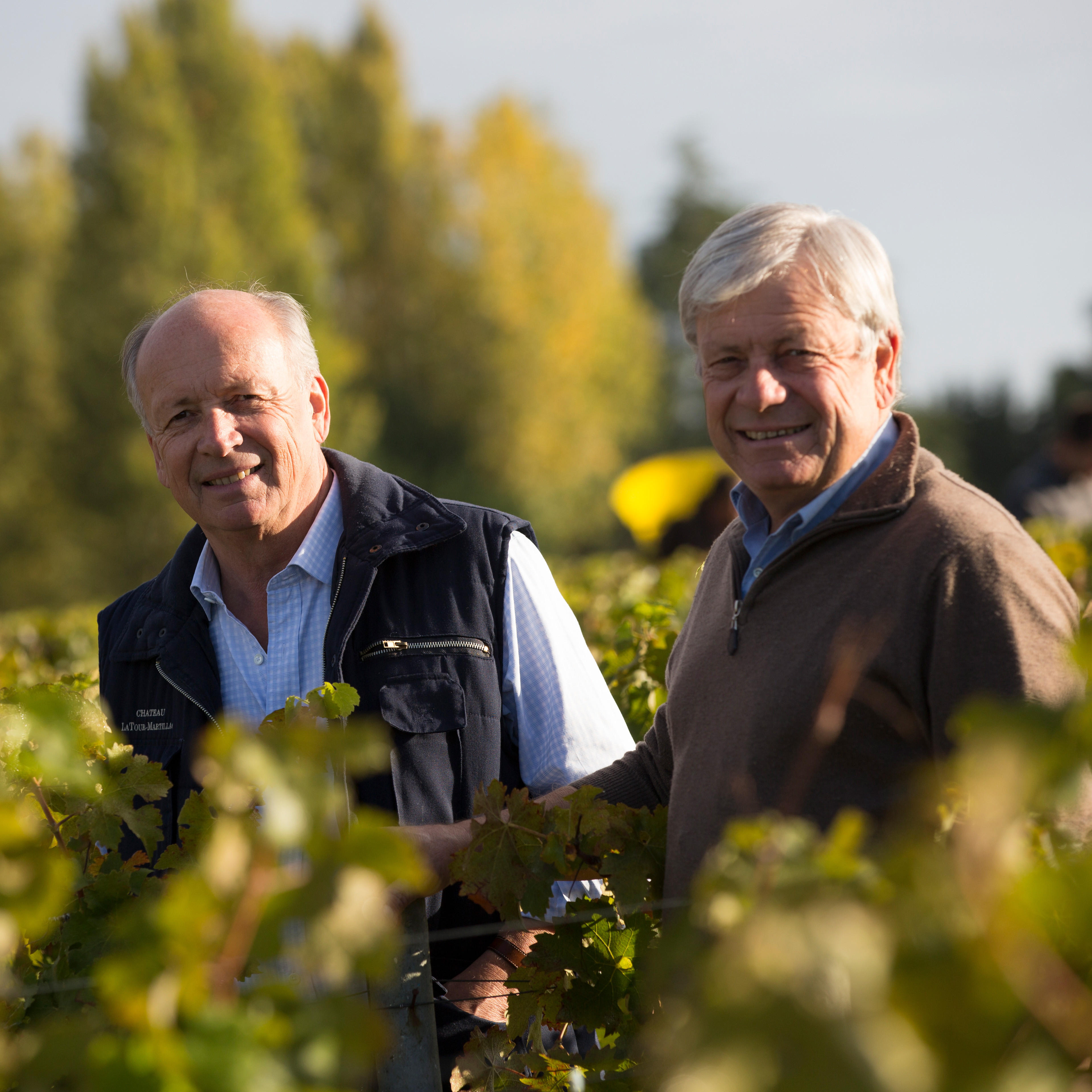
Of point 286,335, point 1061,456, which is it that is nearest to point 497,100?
point 1061,456

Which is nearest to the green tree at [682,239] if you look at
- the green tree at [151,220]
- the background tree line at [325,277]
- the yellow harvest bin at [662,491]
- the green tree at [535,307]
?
the background tree line at [325,277]

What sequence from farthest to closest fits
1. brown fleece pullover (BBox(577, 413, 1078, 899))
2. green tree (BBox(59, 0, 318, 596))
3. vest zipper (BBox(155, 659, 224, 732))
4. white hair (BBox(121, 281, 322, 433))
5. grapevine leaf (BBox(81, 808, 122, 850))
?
green tree (BBox(59, 0, 318, 596)), white hair (BBox(121, 281, 322, 433)), vest zipper (BBox(155, 659, 224, 732)), grapevine leaf (BBox(81, 808, 122, 850)), brown fleece pullover (BBox(577, 413, 1078, 899))

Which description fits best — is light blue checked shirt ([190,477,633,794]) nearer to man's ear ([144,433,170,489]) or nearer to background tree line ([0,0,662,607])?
man's ear ([144,433,170,489])

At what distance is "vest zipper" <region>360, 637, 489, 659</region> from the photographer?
8.59ft

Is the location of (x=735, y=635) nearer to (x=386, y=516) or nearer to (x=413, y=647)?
(x=413, y=647)

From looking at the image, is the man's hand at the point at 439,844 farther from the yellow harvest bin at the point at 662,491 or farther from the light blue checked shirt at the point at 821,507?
the yellow harvest bin at the point at 662,491

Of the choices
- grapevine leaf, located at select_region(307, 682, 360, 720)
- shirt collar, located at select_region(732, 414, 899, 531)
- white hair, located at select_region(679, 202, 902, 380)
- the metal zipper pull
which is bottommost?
grapevine leaf, located at select_region(307, 682, 360, 720)

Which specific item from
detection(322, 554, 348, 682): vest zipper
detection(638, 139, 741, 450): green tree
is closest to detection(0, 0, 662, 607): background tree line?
detection(638, 139, 741, 450): green tree

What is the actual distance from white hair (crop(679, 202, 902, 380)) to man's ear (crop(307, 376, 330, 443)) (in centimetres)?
119

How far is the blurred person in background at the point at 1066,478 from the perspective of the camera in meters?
7.52

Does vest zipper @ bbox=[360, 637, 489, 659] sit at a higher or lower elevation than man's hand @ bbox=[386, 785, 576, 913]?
higher

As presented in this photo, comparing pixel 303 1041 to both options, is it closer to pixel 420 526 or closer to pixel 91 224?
pixel 420 526

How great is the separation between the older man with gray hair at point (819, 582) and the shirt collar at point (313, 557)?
83cm

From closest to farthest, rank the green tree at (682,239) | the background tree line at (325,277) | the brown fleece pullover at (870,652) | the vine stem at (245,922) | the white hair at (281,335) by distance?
the vine stem at (245,922), the brown fleece pullover at (870,652), the white hair at (281,335), the background tree line at (325,277), the green tree at (682,239)
